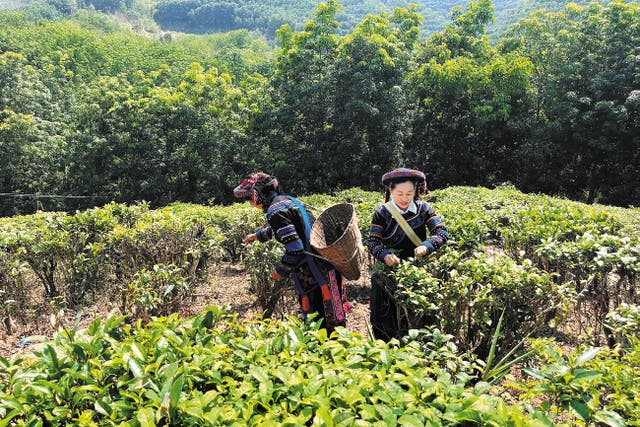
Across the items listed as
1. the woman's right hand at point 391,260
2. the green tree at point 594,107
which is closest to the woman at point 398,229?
the woman's right hand at point 391,260

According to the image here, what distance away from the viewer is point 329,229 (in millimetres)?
3391

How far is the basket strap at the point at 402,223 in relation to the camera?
3189mm

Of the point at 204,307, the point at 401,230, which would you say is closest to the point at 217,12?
the point at 204,307

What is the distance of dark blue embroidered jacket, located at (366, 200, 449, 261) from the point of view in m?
3.24

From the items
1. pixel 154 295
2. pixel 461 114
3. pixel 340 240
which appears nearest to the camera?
pixel 340 240

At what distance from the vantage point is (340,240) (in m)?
2.81

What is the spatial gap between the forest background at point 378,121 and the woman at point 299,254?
12.9 metres

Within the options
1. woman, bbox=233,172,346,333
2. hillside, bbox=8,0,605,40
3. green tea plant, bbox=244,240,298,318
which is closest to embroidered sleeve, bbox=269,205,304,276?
woman, bbox=233,172,346,333

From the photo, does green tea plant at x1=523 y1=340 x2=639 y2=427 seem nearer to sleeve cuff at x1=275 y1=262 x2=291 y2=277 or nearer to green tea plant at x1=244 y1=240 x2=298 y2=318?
sleeve cuff at x1=275 y1=262 x2=291 y2=277

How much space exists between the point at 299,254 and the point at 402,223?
2.67ft

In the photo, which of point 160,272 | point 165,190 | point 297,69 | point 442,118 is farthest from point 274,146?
point 160,272

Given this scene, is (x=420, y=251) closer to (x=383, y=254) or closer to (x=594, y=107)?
(x=383, y=254)

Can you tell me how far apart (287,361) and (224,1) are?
137m

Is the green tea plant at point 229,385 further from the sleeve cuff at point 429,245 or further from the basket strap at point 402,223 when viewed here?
the basket strap at point 402,223
